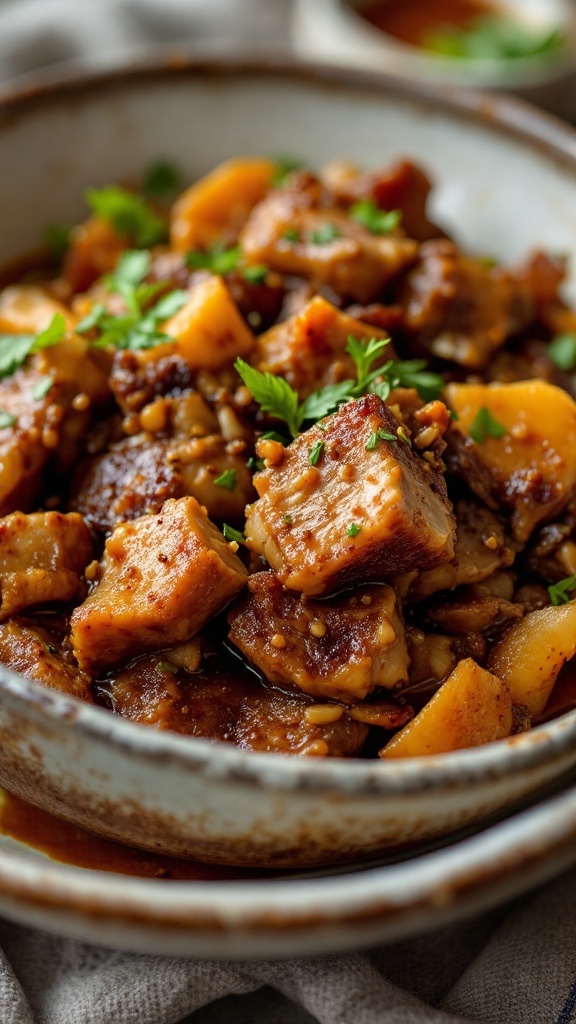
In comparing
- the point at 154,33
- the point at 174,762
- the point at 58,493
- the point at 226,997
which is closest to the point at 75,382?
the point at 58,493

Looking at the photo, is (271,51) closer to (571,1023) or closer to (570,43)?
(570,43)

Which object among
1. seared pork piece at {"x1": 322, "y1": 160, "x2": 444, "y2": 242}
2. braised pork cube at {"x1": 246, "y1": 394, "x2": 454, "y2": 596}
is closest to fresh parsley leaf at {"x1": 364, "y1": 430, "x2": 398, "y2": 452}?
braised pork cube at {"x1": 246, "y1": 394, "x2": 454, "y2": 596}

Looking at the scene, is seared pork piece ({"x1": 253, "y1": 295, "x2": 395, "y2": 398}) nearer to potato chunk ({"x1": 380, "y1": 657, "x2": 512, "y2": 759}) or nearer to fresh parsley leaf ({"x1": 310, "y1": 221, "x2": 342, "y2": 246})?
fresh parsley leaf ({"x1": 310, "y1": 221, "x2": 342, "y2": 246})

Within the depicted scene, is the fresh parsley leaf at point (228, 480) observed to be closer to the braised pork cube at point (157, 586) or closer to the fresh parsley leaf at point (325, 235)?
the braised pork cube at point (157, 586)

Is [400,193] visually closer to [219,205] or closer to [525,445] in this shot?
[219,205]

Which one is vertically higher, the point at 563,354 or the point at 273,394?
the point at 273,394

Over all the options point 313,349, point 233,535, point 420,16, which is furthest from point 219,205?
point 420,16

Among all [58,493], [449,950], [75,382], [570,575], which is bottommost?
[449,950]
